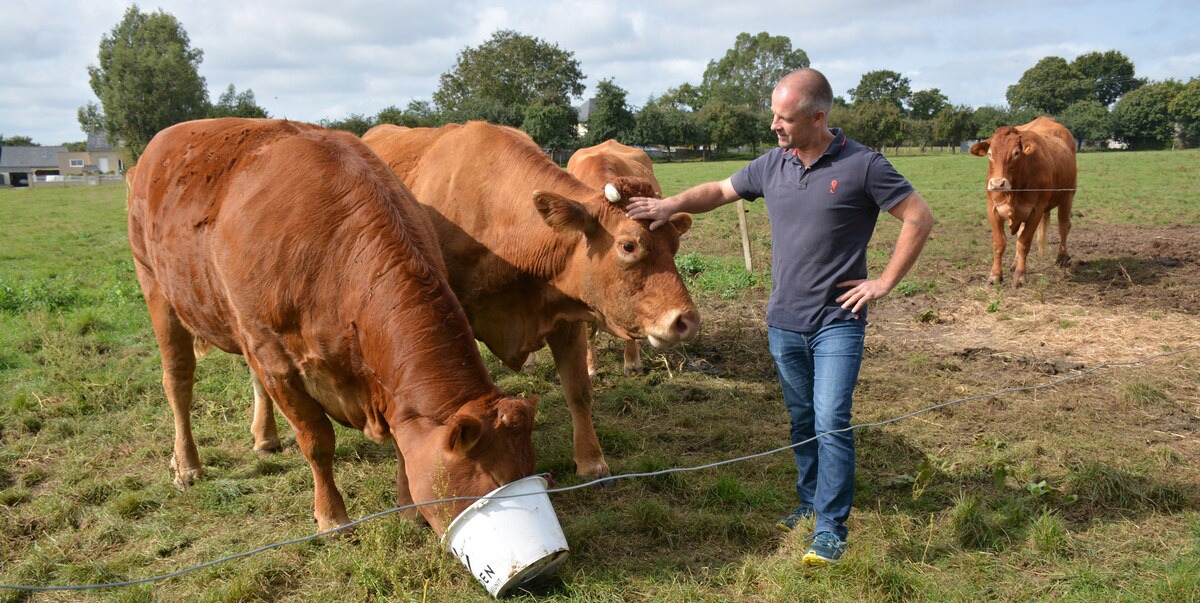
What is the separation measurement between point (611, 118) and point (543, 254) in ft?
189

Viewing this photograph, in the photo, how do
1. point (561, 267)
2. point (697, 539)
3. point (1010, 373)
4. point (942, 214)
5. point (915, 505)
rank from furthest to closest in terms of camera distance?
point (942, 214) < point (1010, 373) < point (561, 267) < point (915, 505) < point (697, 539)

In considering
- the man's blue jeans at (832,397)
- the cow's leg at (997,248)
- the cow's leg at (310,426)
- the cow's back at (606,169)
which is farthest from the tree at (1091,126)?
the cow's leg at (310,426)

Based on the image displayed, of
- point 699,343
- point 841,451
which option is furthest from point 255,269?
point 699,343

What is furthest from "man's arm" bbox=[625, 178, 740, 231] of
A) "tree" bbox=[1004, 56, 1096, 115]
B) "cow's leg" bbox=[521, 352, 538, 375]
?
"tree" bbox=[1004, 56, 1096, 115]

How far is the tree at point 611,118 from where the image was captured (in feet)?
195

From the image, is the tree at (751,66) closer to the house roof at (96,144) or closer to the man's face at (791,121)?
the house roof at (96,144)

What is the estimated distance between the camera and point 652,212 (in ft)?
13.7

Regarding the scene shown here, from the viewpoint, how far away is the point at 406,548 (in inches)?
150

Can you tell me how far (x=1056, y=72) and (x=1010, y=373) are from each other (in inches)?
4560

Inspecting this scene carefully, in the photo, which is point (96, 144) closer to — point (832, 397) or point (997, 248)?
point (997, 248)

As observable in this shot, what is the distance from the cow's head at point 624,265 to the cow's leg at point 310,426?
162 centimetres

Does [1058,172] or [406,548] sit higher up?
[1058,172]

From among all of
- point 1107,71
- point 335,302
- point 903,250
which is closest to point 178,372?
point 335,302

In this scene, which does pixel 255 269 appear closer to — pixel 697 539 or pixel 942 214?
pixel 697 539
